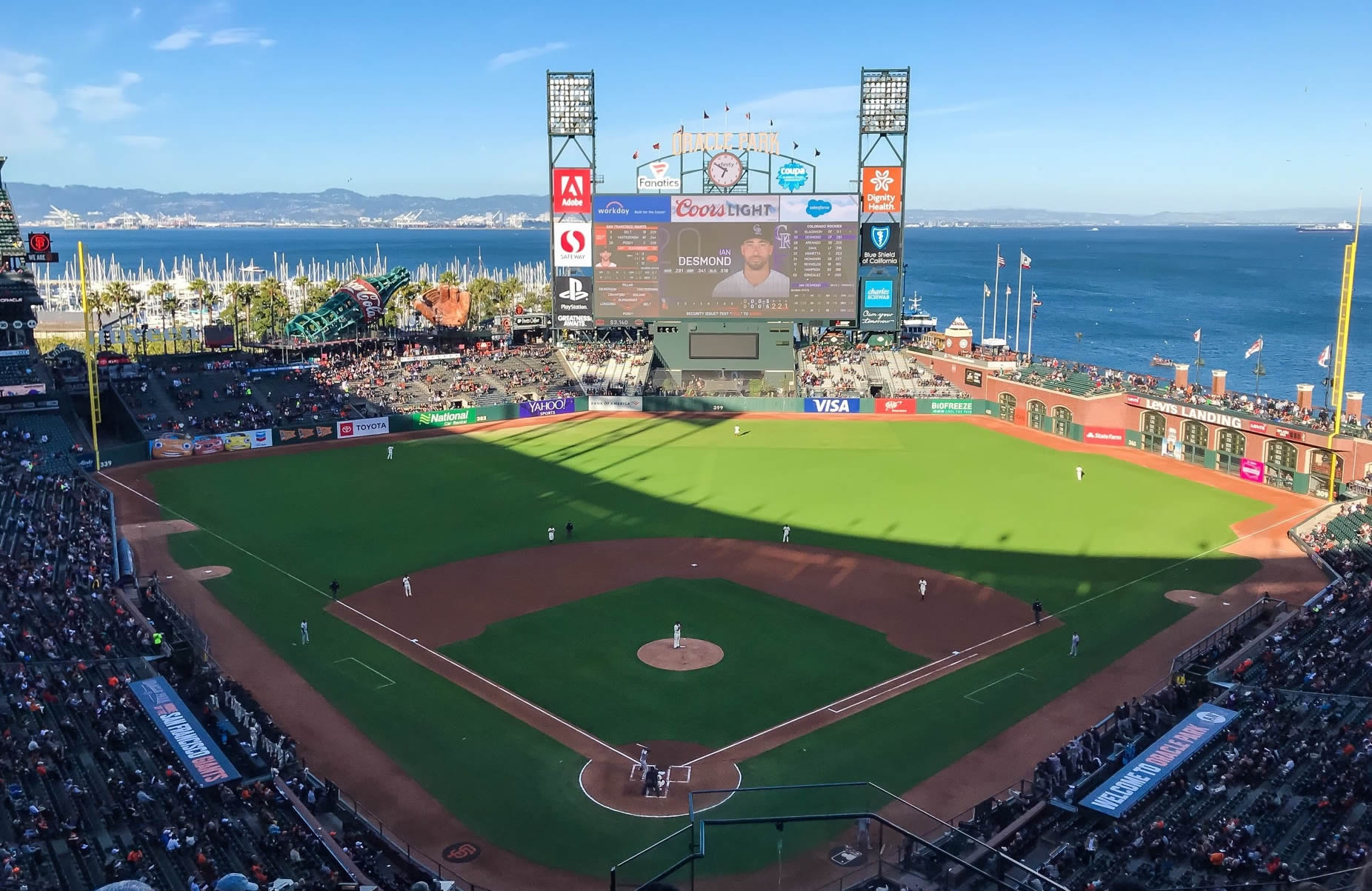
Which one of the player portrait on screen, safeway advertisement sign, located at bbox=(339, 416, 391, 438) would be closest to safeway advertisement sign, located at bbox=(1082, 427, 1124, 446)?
the player portrait on screen

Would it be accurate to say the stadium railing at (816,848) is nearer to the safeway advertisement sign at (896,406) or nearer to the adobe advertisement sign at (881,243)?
the adobe advertisement sign at (881,243)

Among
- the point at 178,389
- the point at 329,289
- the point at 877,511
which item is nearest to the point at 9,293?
the point at 178,389

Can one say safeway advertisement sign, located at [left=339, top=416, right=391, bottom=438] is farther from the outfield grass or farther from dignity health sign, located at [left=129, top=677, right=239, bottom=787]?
dignity health sign, located at [left=129, top=677, right=239, bottom=787]

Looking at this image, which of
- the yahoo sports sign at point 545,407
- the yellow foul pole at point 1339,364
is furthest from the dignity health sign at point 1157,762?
the yahoo sports sign at point 545,407

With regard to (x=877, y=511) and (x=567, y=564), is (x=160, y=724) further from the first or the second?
(x=877, y=511)

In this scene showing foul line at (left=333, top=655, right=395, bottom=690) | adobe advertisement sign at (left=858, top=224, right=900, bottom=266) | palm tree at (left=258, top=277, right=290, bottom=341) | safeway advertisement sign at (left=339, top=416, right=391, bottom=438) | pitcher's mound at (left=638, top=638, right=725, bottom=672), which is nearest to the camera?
foul line at (left=333, top=655, right=395, bottom=690)

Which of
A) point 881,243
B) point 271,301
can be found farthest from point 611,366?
point 271,301
